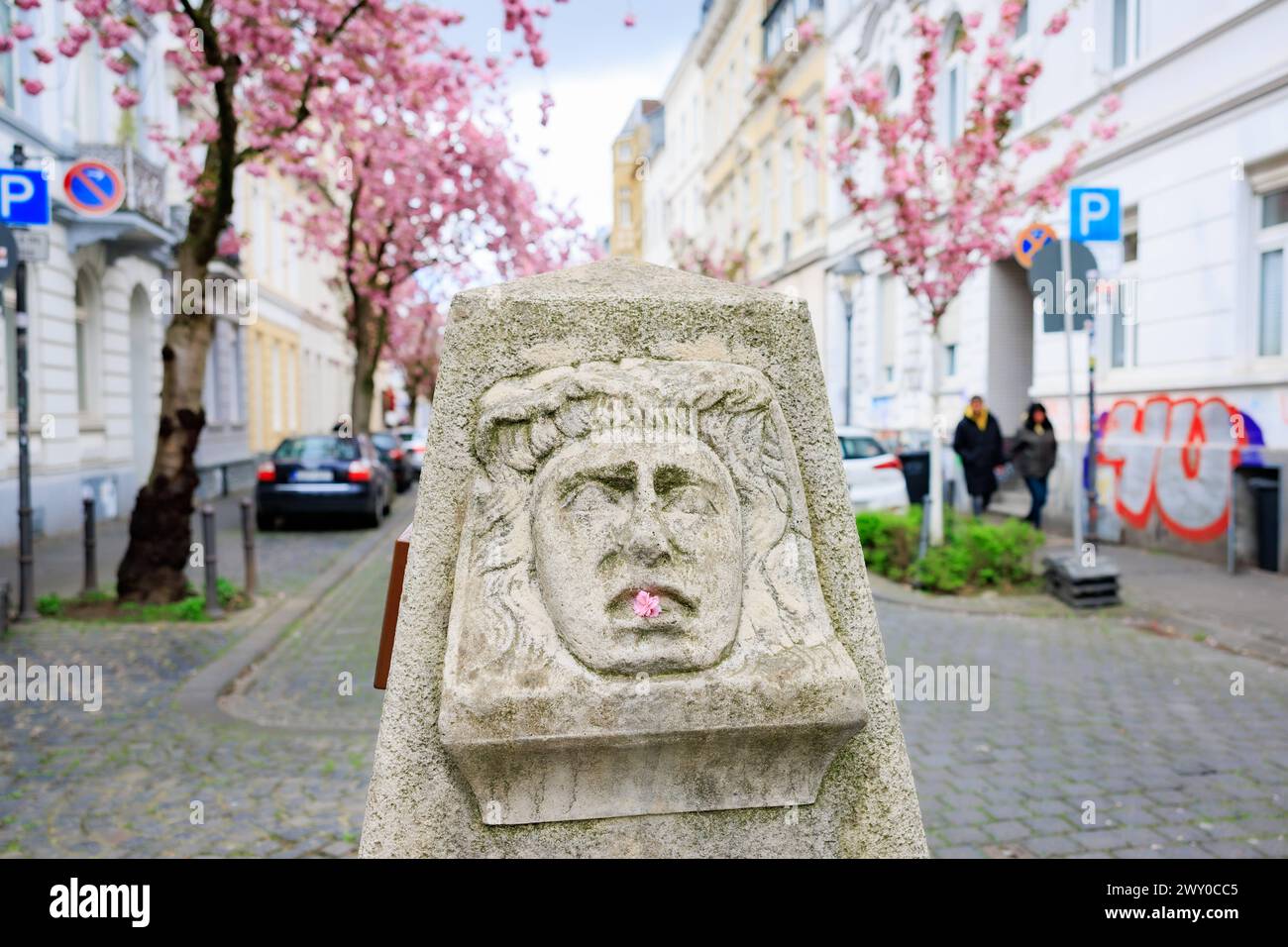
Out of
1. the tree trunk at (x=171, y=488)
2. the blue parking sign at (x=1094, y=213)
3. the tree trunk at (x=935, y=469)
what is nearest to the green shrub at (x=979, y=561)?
the tree trunk at (x=935, y=469)

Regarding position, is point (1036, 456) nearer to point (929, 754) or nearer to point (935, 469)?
point (935, 469)

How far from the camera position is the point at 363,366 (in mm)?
22656

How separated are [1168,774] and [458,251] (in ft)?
66.3

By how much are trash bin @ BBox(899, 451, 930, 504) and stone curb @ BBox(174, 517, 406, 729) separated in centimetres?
889

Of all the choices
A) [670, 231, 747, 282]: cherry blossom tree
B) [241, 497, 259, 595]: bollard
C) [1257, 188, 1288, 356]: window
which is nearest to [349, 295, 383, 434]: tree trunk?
[670, 231, 747, 282]: cherry blossom tree

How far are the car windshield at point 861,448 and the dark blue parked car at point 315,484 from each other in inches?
276

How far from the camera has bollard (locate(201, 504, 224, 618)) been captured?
8750mm

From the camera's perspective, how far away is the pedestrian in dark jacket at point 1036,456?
43.6ft

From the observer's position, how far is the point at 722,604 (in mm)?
1849

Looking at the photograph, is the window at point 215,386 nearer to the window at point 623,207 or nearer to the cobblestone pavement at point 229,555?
the cobblestone pavement at point 229,555

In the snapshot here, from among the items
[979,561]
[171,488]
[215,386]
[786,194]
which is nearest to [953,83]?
[786,194]

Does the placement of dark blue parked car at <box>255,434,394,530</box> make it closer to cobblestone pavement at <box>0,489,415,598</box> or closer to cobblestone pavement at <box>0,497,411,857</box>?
cobblestone pavement at <box>0,489,415,598</box>

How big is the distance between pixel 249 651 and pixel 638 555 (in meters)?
6.42
